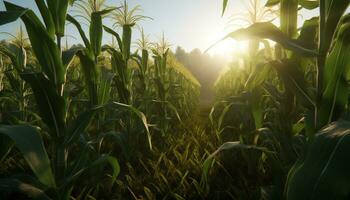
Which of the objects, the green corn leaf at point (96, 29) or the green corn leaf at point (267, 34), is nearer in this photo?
the green corn leaf at point (267, 34)

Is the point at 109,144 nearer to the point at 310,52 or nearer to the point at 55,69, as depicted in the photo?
the point at 55,69

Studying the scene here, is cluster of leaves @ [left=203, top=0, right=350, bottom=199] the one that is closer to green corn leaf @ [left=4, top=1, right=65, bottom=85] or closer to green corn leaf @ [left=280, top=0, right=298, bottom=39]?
green corn leaf @ [left=280, top=0, right=298, bottom=39]

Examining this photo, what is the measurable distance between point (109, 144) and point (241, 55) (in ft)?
6.24

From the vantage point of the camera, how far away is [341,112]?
128cm

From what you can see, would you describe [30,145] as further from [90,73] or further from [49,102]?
[90,73]

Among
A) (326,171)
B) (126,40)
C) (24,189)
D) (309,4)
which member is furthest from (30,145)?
(126,40)

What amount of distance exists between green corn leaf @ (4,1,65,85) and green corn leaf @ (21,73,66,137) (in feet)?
0.27

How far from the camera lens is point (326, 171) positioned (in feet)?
2.29

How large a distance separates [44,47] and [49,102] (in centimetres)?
27

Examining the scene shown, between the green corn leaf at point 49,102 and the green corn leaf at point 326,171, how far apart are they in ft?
4.01

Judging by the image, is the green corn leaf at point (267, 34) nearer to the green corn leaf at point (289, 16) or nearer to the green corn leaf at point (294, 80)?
the green corn leaf at point (294, 80)

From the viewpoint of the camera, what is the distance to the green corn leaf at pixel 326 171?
670mm

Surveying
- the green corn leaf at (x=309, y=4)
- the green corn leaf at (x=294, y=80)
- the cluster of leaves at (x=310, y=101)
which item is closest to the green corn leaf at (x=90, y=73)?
the cluster of leaves at (x=310, y=101)

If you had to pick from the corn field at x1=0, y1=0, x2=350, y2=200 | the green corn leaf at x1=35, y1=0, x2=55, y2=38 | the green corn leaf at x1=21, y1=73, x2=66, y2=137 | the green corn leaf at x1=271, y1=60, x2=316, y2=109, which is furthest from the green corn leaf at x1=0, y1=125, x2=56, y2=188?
the green corn leaf at x1=271, y1=60, x2=316, y2=109
